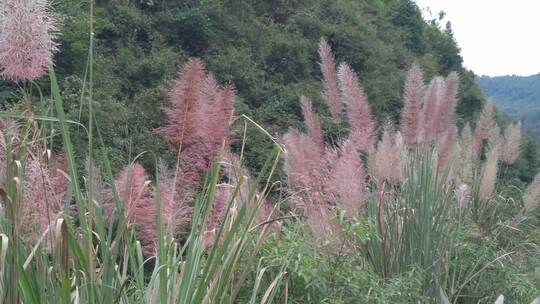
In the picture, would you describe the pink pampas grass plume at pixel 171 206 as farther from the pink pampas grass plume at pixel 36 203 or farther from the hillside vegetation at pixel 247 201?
the pink pampas grass plume at pixel 36 203

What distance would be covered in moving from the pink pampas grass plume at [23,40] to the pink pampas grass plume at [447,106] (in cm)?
257

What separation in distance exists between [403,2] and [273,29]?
26.6 feet

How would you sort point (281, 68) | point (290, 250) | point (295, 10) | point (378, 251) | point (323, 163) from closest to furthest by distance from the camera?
point (290, 250)
point (323, 163)
point (378, 251)
point (281, 68)
point (295, 10)

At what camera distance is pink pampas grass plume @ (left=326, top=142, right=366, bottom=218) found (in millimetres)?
3162

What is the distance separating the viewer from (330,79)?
11.7 feet

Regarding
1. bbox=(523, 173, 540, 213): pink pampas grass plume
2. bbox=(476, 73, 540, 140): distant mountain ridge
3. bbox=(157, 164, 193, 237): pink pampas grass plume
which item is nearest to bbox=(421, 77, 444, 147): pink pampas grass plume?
bbox=(523, 173, 540, 213): pink pampas grass plume

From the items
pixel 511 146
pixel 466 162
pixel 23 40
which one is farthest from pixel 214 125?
pixel 511 146

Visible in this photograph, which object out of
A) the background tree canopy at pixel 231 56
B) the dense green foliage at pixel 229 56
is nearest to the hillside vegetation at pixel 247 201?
the dense green foliage at pixel 229 56

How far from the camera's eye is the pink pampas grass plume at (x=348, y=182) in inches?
124

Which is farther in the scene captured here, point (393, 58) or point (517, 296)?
point (393, 58)

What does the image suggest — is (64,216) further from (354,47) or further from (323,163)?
(354,47)

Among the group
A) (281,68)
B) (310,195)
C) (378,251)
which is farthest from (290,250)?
(281,68)

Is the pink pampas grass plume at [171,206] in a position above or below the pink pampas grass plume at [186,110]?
below

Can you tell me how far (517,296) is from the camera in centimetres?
392
